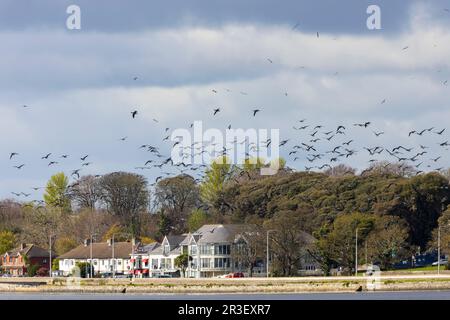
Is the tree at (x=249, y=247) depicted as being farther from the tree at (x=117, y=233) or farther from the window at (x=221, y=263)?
the tree at (x=117, y=233)

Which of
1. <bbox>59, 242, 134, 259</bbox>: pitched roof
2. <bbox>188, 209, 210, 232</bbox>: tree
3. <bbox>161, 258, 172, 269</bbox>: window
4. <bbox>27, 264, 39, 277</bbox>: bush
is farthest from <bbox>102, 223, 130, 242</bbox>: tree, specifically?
<bbox>27, 264, 39, 277</bbox>: bush

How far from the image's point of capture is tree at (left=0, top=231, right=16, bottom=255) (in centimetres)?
11856

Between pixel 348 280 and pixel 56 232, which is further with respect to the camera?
pixel 56 232

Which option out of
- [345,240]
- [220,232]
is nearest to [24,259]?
[220,232]

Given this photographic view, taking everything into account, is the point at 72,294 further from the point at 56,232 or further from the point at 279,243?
the point at 56,232

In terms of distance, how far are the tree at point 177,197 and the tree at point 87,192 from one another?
23.3 ft

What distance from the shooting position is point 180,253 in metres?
107

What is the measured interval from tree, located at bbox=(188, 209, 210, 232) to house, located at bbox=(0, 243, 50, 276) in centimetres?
1514

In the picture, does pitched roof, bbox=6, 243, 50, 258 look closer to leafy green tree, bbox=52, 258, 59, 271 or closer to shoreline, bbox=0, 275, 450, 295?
leafy green tree, bbox=52, 258, 59, 271

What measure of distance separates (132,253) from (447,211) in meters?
34.7

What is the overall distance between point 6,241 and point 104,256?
40.8 ft

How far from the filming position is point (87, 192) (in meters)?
127

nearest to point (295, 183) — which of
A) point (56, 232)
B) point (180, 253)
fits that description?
point (180, 253)

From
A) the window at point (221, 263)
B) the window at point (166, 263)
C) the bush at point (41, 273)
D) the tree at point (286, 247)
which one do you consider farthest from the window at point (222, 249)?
the bush at point (41, 273)
